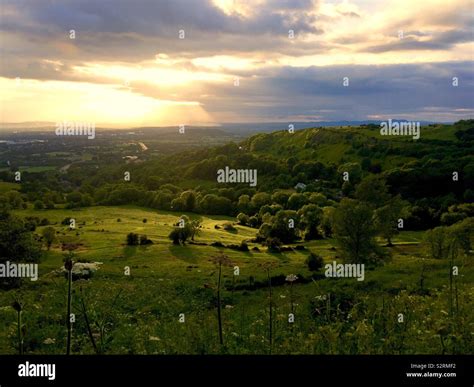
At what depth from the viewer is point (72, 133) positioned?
25.2ft

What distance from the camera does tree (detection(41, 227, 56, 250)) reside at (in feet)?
37.1

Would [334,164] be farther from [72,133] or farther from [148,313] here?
[72,133]

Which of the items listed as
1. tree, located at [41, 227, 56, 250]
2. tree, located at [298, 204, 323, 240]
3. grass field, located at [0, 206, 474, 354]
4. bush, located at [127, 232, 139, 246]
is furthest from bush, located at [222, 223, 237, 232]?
tree, located at [41, 227, 56, 250]

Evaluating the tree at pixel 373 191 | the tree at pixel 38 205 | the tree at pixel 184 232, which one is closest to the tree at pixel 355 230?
the tree at pixel 373 191

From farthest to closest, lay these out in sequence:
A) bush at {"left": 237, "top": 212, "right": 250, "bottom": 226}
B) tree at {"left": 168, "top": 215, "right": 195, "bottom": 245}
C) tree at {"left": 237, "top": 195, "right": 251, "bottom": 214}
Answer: bush at {"left": 237, "top": 212, "right": 250, "bottom": 226} → tree at {"left": 168, "top": 215, "right": 195, "bottom": 245} → tree at {"left": 237, "top": 195, "right": 251, "bottom": 214}

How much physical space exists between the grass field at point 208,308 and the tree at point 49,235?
0.19m

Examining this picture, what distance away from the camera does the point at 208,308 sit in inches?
463

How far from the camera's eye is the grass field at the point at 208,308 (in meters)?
5.77

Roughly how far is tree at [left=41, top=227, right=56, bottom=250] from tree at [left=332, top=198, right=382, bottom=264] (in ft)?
40.6

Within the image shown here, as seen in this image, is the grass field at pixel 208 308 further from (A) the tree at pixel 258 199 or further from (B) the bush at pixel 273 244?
(B) the bush at pixel 273 244

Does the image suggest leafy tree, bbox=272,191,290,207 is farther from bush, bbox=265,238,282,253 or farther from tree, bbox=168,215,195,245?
tree, bbox=168,215,195,245

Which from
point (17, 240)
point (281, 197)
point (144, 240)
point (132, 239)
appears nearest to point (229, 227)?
point (281, 197)
